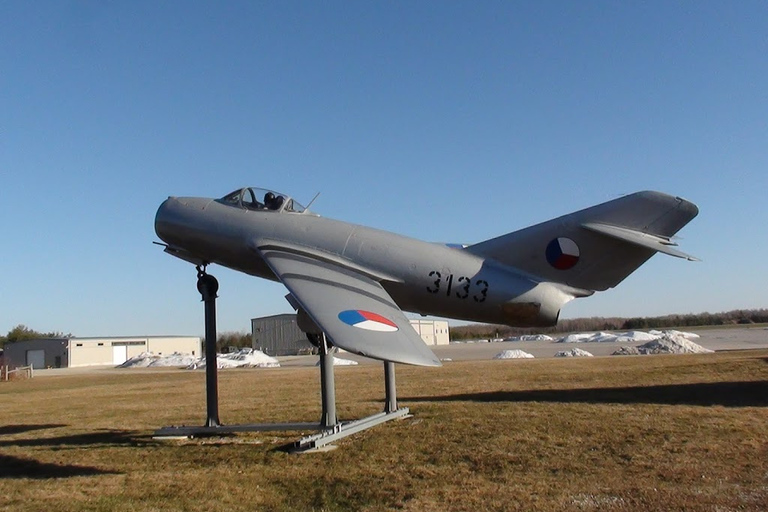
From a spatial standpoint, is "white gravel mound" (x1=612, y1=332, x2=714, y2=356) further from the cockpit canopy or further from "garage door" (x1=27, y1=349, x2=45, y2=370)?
"garage door" (x1=27, y1=349, x2=45, y2=370)

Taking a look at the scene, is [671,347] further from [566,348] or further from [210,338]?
[210,338]

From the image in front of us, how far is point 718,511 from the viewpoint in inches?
237

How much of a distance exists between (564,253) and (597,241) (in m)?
0.52

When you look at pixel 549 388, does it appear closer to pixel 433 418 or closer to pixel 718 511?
pixel 433 418

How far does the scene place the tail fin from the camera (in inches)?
327

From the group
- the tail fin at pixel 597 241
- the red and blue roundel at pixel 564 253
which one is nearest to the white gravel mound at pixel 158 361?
the tail fin at pixel 597 241

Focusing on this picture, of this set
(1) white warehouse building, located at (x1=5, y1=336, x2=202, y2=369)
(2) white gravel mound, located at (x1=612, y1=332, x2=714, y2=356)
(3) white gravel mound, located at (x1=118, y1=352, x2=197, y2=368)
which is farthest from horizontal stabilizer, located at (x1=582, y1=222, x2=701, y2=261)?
(1) white warehouse building, located at (x1=5, y1=336, x2=202, y2=369)

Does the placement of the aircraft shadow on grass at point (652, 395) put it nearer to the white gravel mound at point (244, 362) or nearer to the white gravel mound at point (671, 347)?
the white gravel mound at point (671, 347)

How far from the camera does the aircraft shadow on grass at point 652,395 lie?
13306 millimetres

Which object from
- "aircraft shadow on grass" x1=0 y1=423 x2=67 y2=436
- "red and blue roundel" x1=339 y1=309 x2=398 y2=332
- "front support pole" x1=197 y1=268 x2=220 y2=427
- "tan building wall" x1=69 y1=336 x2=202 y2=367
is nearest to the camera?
"red and blue roundel" x1=339 y1=309 x2=398 y2=332

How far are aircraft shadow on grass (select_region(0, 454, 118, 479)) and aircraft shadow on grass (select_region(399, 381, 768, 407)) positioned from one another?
27.5 ft

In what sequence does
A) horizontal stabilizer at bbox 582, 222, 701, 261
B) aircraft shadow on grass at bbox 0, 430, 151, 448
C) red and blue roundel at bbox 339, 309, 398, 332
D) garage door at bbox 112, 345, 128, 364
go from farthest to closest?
garage door at bbox 112, 345, 128, 364 < aircraft shadow on grass at bbox 0, 430, 151, 448 < horizontal stabilizer at bbox 582, 222, 701, 261 < red and blue roundel at bbox 339, 309, 398, 332

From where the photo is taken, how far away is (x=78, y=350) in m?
59.2

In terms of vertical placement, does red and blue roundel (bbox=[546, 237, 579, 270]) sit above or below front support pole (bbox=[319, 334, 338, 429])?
above
